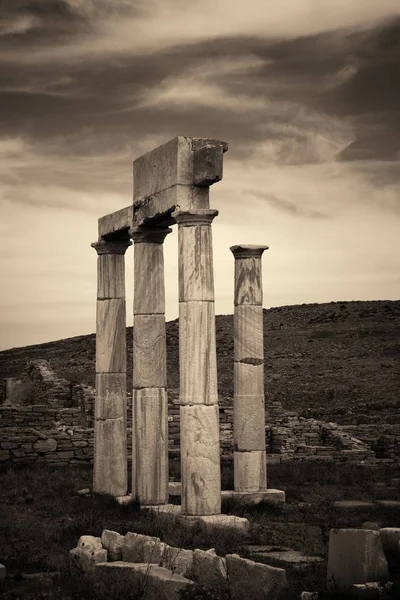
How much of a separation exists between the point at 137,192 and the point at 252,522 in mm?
6917

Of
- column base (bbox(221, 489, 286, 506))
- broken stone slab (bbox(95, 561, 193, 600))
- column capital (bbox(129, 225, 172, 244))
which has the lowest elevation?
broken stone slab (bbox(95, 561, 193, 600))

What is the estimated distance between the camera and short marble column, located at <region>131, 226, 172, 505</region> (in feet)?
65.9

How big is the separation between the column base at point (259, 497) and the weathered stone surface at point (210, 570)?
7576 millimetres

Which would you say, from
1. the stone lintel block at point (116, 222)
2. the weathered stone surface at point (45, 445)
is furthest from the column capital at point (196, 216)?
the weathered stone surface at point (45, 445)

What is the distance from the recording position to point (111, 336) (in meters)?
22.6

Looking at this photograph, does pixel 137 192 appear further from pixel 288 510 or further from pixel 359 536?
pixel 359 536

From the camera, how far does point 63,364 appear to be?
60.6 m

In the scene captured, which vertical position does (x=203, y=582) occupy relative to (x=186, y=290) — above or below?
below

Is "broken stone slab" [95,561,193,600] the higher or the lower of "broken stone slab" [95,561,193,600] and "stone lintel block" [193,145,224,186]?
the lower

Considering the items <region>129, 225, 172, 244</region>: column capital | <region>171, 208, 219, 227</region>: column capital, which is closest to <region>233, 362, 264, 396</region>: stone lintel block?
<region>129, 225, 172, 244</region>: column capital

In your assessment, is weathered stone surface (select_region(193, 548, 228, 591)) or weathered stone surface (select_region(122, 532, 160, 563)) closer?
weathered stone surface (select_region(193, 548, 228, 591))

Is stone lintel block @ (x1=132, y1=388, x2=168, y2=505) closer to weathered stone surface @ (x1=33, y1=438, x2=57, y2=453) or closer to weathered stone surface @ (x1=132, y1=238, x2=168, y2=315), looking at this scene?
weathered stone surface @ (x1=132, y1=238, x2=168, y2=315)

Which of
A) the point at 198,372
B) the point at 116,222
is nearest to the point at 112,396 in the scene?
the point at 116,222

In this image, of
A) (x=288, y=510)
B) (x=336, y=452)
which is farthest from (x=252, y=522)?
(x=336, y=452)
